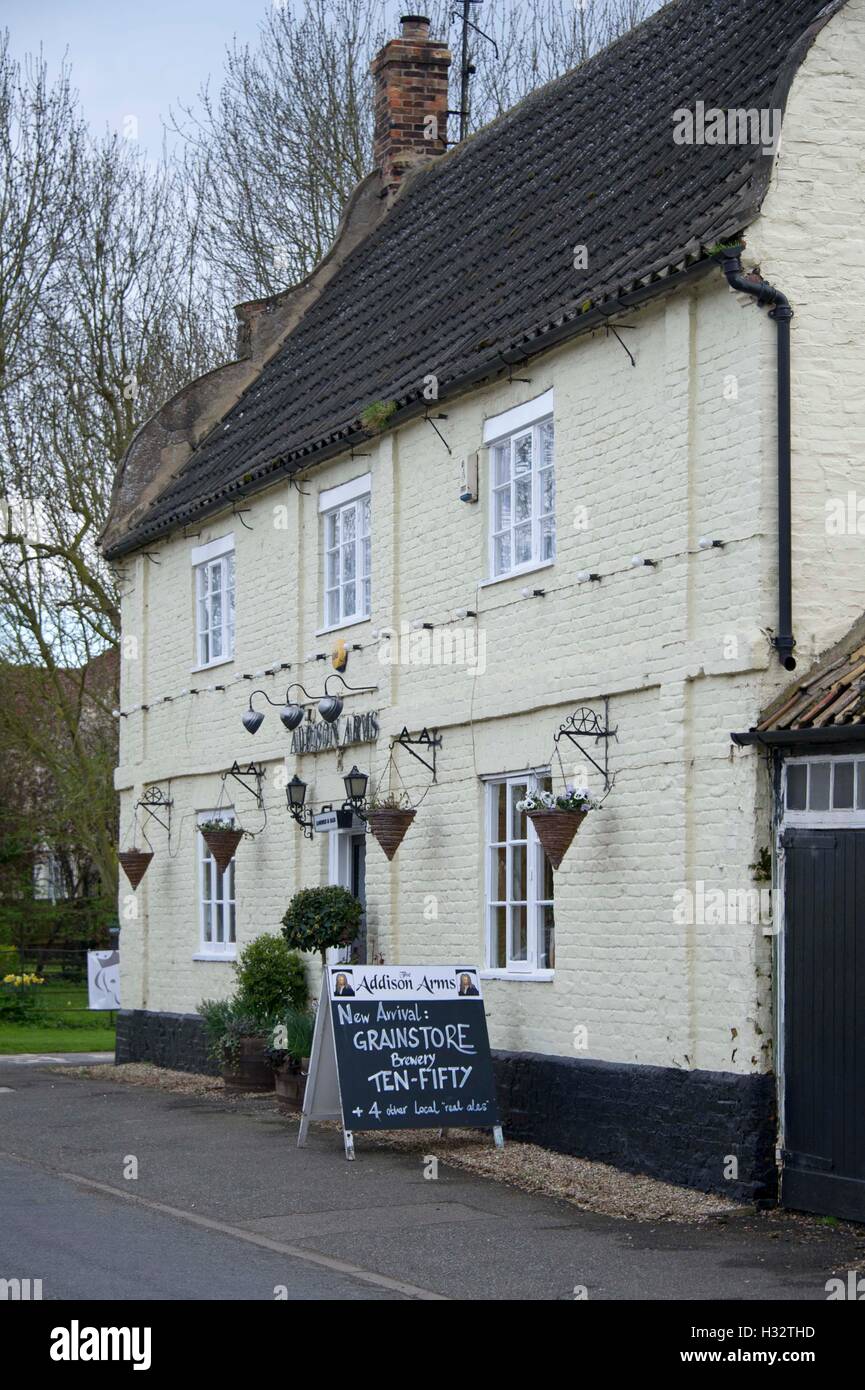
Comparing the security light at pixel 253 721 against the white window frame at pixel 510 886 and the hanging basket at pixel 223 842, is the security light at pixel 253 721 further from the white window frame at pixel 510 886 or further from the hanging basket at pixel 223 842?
the white window frame at pixel 510 886

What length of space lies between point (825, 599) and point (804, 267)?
2.13 m

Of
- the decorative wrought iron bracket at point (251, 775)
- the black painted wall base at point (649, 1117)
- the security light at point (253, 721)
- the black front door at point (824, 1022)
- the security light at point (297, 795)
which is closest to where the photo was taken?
the black front door at point (824, 1022)

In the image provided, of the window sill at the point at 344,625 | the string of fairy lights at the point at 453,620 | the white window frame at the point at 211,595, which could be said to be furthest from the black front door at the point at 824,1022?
the white window frame at the point at 211,595

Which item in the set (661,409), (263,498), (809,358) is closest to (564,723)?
(661,409)

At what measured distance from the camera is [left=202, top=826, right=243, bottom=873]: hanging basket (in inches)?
733

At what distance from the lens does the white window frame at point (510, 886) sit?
13906 mm

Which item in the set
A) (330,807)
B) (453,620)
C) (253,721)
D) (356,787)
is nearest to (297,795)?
(330,807)

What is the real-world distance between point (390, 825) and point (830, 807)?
509 centimetres

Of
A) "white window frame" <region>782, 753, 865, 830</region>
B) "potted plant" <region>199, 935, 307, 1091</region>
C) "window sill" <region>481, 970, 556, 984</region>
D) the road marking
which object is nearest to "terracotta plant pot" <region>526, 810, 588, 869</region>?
"window sill" <region>481, 970, 556, 984</region>

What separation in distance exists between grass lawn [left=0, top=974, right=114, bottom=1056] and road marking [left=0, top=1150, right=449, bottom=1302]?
41.6ft

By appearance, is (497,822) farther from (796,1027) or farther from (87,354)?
(87,354)

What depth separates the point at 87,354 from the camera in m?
29.1

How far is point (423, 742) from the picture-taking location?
15453mm

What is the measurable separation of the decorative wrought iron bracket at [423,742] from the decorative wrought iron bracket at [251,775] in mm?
3370
